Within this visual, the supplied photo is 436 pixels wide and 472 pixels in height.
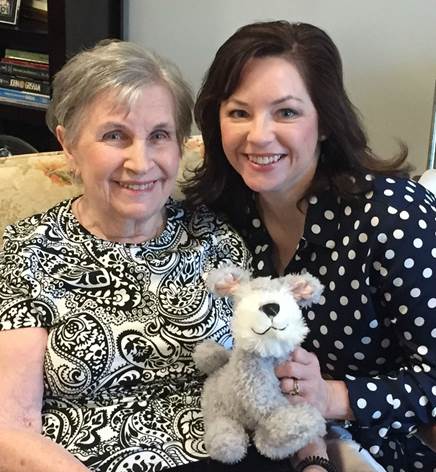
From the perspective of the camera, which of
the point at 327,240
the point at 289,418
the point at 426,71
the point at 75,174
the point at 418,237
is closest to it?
the point at 289,418

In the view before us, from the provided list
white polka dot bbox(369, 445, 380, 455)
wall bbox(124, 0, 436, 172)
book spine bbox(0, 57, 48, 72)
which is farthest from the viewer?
book spine bbox(0, 57, 48, 72)

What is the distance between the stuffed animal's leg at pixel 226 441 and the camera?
109 centimetres

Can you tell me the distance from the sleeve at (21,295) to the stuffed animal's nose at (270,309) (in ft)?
1.54

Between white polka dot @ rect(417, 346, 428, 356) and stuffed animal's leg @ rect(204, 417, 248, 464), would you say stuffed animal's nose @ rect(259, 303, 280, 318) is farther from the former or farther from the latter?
white polka dot @ rect(417, 346, 428, 356)

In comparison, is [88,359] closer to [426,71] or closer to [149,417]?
[149,417]

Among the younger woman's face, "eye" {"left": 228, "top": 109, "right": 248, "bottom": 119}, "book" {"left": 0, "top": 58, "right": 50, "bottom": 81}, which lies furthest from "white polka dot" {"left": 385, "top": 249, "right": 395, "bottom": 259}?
"book" {"left": 0, "top": 58, "right": 50, "bottom": 81}

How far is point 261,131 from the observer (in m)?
1.28

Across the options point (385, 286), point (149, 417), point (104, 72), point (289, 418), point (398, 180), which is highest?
point (104, 72)

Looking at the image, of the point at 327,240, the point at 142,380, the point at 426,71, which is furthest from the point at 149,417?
the point at 426,71

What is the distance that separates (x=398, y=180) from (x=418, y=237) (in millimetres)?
135

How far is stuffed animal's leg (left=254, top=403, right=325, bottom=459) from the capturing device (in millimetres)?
1066

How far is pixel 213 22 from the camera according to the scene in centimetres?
263

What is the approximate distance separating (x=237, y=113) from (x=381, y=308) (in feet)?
1.51

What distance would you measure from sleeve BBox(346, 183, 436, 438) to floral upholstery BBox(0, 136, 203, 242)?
55cm
